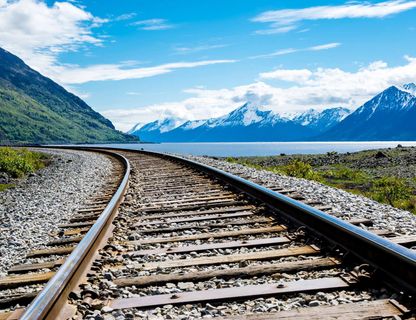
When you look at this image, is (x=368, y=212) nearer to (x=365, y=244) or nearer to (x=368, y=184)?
(x=365, y=244)

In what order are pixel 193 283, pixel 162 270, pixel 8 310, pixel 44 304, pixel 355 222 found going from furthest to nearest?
pixel 355 222
pixel 162 270
pixel 193 283
pixel 8 310
pixel 44 304

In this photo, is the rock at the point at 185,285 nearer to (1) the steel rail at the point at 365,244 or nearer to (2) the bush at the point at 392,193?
(1) the steel rail at the point at 365,244

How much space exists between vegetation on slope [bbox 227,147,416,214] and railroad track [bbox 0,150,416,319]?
9.71 m

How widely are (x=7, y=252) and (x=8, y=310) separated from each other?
2.55 m

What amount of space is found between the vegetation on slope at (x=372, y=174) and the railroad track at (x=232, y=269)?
9714 mm

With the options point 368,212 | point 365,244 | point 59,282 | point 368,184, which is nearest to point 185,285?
point 59,282

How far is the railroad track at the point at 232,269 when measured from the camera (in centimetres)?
327

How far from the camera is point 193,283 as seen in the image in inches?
155

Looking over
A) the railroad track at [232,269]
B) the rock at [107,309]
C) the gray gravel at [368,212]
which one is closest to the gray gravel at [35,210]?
the railroad track at [232,269]

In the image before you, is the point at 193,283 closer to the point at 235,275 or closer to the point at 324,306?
the point at 235,275

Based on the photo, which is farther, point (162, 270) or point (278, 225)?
point (278, 225)

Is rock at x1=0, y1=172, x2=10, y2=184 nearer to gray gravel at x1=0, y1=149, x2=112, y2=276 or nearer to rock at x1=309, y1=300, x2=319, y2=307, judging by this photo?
gray gravel at x1=0, y1=149, x2=112, y2=276

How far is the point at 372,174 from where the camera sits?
98.5 feet

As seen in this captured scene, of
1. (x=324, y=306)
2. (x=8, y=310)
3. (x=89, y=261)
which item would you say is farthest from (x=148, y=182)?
(x=324, y=306)
